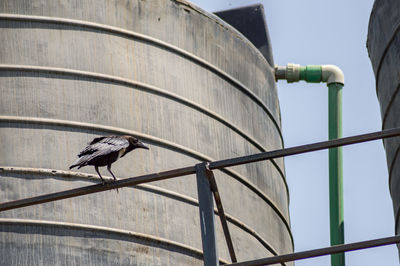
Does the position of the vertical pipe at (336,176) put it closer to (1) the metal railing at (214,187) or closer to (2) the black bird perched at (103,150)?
(2) the black bird perched at (103,150)

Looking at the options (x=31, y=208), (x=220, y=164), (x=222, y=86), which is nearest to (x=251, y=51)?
(x=222, y=86)

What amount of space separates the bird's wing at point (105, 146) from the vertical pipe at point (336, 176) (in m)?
5.07

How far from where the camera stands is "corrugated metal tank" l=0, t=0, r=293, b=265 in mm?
8711

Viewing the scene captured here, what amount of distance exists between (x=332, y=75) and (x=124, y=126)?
487cm

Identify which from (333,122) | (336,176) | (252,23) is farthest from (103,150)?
(252,23)

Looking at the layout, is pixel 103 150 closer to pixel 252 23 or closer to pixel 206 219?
pixel 206 219

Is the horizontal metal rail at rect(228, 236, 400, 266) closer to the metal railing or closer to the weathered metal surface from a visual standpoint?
the metal railing

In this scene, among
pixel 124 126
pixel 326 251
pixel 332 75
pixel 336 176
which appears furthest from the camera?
pixel 332 75

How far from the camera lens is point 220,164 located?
5.39 meters

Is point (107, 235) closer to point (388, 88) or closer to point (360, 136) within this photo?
point (388, 88)

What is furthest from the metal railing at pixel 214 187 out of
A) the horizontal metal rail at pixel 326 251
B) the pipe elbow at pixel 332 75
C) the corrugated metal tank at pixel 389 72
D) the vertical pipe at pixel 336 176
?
the pipe elbow at pixel 332 75

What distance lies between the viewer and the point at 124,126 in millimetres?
9398

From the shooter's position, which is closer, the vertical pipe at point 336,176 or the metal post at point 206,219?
the metal post at point 206,219

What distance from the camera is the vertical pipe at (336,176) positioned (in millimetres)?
11742
